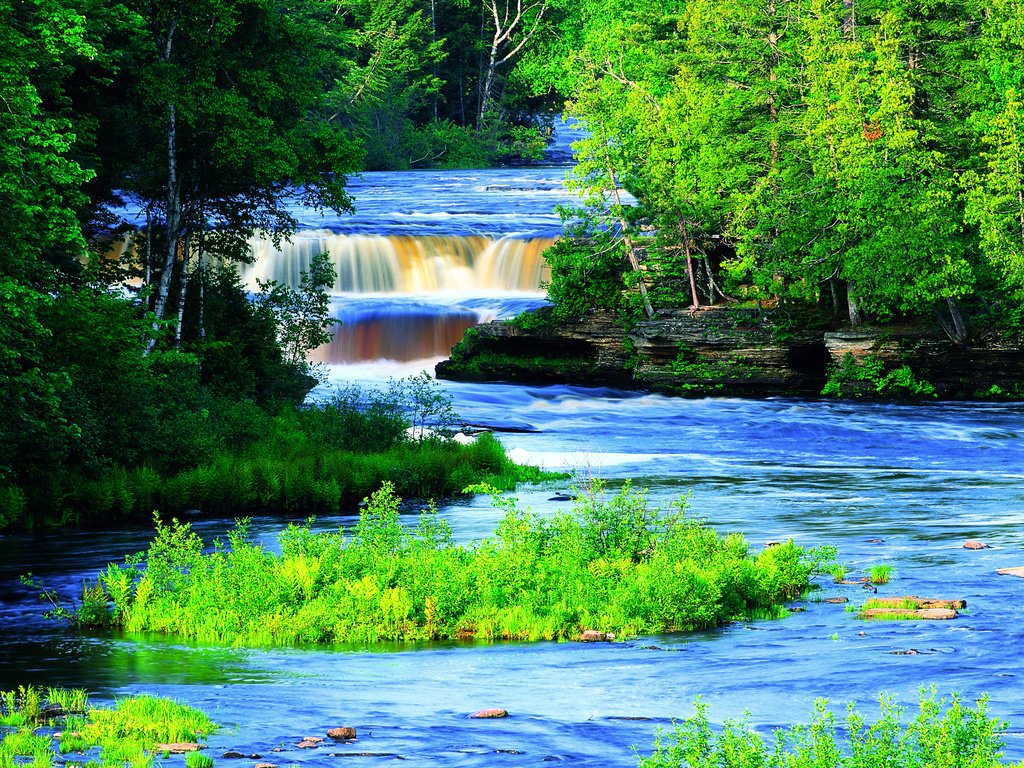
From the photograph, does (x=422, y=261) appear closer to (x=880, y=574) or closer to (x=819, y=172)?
(x=819, y=172)

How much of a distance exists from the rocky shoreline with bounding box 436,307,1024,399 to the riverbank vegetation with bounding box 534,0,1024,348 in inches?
25.5

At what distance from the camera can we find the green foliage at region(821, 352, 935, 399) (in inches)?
1490

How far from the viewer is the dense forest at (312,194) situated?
20.7 metres

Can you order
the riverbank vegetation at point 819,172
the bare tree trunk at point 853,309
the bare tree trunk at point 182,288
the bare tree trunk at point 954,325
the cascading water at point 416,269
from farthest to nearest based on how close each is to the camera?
the cascading water at point 416,269 → the bare tree trunk at point 853,309 → the bare tree trunk at point 954,325 → the riverbank vegetation at point 819,172 → the bare tree trunk at point 182,288

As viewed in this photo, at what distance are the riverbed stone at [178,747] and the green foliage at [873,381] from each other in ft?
102

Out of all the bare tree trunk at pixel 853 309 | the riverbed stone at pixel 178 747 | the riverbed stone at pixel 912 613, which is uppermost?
the bare tree trunk at pixel 853 309

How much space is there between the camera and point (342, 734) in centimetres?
938

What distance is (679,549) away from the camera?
14391 millimetres

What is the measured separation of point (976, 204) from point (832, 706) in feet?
94.3

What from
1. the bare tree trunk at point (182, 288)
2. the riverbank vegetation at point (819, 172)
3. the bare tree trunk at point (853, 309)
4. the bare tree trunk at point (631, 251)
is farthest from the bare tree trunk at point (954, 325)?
the bare tree trunk at point (182, 288)

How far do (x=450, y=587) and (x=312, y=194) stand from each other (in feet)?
60.1

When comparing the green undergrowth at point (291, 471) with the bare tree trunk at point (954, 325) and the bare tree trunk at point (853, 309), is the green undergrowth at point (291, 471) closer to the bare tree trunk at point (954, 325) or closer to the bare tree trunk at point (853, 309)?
the bare tree trunk at point (853, 309)

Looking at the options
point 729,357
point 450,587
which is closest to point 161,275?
point 450,587

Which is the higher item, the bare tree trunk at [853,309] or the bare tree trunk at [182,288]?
the bare tree trunk at [182,288]
